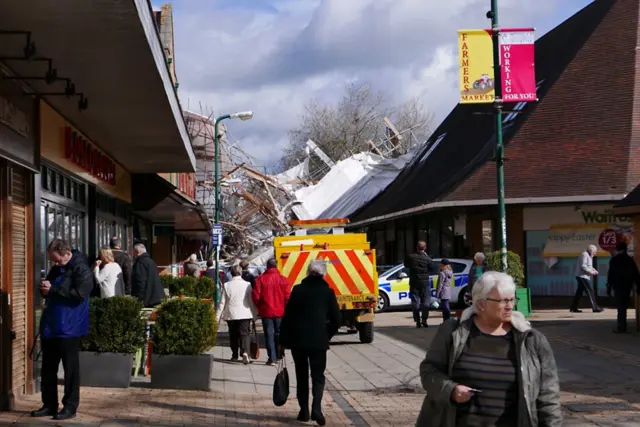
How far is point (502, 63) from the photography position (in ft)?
52.9

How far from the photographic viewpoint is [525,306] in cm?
2202

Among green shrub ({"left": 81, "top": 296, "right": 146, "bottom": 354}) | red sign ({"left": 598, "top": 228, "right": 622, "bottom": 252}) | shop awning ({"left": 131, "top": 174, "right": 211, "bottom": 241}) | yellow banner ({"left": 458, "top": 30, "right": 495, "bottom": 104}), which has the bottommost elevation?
green shrub ({"left": 81, "top": 296, "right": 146, "bottom": 354})

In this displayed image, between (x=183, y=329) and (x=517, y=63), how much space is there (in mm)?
7234

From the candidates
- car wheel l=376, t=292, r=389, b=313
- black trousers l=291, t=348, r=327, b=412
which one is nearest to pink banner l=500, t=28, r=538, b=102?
black trousers l=291, t=348, r=327, b=412

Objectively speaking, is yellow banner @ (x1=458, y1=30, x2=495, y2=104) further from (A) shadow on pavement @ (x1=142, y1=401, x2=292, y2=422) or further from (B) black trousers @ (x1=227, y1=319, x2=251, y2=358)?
(A) shadow on pavement @ (x1=142, y1=401, x2=292, y2=422)

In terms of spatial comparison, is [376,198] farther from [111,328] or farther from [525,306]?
[111,328]

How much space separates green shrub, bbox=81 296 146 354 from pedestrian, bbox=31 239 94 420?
98.7 inches

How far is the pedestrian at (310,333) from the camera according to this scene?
10.1 meters

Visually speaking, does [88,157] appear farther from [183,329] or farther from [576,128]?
[576,128]

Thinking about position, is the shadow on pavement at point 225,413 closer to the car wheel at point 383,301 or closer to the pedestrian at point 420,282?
the pedestrian at point 420,282

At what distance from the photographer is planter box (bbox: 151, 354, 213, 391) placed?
1255 cm

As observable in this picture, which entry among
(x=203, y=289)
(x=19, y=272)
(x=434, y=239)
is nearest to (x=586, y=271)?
(x=203, y=289)

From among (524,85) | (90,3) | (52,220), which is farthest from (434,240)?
(90,3)

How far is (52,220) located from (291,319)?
18.0ft
